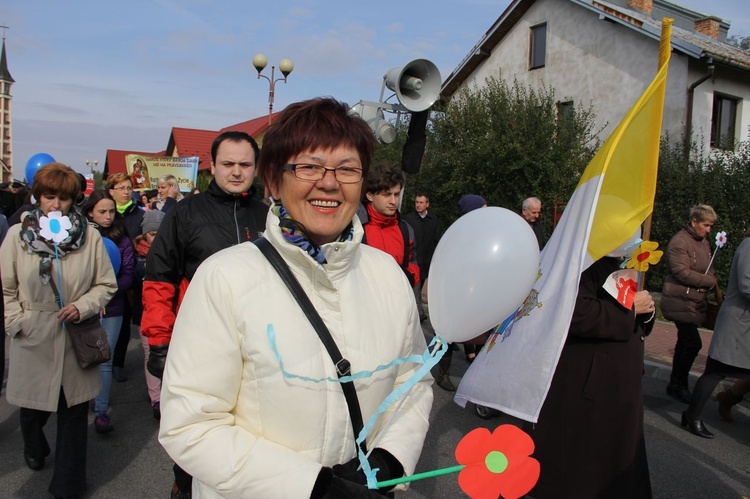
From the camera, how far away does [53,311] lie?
362cm

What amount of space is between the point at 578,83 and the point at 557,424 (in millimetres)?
18402

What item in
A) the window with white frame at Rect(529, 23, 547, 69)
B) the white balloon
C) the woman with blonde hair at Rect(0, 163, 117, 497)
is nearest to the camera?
the white balloon

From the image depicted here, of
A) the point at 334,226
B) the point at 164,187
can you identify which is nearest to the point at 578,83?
the point at 164,187

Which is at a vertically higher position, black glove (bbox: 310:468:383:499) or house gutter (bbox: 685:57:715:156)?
house gutter (bbox: 685:57:715:156)

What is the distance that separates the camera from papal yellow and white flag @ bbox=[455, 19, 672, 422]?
2.54 metres

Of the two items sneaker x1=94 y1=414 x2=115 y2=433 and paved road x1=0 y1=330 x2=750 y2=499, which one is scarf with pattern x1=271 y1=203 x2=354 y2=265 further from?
sneaker x1=94 y1=414 x2=115 y2=433

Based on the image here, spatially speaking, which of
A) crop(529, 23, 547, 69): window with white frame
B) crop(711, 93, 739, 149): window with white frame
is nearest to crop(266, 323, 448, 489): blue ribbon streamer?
crop(711, 93, 739, 149): window with white frame

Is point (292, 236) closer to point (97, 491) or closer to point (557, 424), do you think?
point (557, 424)

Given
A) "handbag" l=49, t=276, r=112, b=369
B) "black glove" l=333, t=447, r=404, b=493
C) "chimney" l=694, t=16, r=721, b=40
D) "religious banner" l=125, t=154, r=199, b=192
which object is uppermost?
"chimney" l=694, t=16, r=721, b=40

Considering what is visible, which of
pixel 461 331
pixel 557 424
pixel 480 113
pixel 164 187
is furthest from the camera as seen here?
pixel 480 113

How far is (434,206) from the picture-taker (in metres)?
18.6

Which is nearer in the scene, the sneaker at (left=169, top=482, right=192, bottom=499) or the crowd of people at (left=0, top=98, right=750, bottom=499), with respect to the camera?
the crowd of people at (left=0, top=98, right=750, bottom=499)

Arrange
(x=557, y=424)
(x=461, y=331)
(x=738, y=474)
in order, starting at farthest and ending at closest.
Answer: (x=738, y=474) → (x=557, y=424) → (x=461, y=331)

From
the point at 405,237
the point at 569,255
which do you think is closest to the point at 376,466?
the point at 569,255
